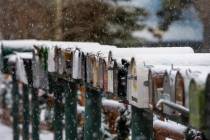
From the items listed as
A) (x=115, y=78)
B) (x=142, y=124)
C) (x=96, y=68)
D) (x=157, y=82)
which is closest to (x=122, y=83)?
(x=115, y=78)

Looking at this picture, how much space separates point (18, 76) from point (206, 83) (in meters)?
6.45

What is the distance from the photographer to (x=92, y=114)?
6.87 metres

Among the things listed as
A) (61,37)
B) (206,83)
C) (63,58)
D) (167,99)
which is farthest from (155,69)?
(61,37)

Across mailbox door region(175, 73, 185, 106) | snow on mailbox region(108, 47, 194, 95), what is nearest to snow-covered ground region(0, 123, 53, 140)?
snow on mailbox region(108, 47, 194, 95)

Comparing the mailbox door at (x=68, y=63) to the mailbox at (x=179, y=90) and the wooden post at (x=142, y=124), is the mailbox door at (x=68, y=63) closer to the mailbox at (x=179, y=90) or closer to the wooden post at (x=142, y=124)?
the wooden post at (x=142, y=124)

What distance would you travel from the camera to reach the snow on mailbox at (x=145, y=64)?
15.2 ft

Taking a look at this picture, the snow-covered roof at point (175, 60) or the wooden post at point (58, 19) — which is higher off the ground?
the wooden post at point (58, 19)

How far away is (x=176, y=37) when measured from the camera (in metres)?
15.3

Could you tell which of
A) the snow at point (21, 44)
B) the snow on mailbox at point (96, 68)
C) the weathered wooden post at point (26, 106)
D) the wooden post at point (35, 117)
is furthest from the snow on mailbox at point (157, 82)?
the snow at point (21, 44)

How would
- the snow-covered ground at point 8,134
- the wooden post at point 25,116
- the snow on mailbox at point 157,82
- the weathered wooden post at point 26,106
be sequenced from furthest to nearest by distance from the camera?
the snow-covered ground at point 8,134 → the wooden post at point 25,116 → the weathered wooden post at point 26,106 → the snow on mailbox at point 157,82

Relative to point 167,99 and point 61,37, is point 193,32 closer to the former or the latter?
point 61,37

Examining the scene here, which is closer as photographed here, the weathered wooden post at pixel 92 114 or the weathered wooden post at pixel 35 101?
the weathered wooden post at pixel 92 114

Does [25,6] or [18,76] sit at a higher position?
[25,6]

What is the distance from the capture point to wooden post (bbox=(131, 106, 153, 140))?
5109mm
